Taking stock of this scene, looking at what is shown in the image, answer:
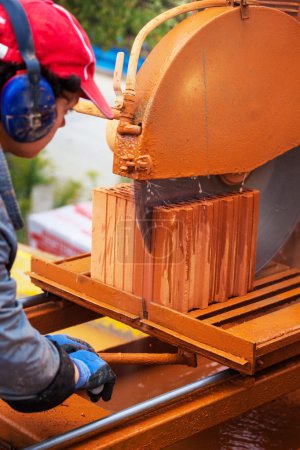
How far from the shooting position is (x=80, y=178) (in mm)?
7980

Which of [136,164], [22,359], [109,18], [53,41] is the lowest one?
[22,359]

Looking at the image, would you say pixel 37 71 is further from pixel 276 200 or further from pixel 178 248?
pixel 276 200

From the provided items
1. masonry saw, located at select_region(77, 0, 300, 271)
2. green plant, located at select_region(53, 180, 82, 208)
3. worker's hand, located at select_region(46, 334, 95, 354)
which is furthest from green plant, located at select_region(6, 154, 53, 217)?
worker's hand, located at select_region(46, 334, 95, 354)

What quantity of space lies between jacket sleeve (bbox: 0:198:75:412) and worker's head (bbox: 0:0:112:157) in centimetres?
18

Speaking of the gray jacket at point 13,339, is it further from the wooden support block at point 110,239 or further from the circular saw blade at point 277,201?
the circular saw blade at point 277,201

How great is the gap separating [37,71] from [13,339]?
1.98 feet

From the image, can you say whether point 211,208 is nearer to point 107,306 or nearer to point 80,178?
point 107,306

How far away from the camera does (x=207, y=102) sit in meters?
2.69

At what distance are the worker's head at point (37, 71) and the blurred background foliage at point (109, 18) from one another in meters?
3.95

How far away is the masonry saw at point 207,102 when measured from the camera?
8.49ft

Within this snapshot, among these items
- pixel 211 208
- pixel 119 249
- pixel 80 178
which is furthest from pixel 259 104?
pixel 80 178

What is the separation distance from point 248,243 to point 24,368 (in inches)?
51.3

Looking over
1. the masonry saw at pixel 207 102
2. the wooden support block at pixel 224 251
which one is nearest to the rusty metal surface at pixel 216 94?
the masonry saw at pixel 207 102

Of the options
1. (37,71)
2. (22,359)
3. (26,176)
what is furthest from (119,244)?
(26,176)
